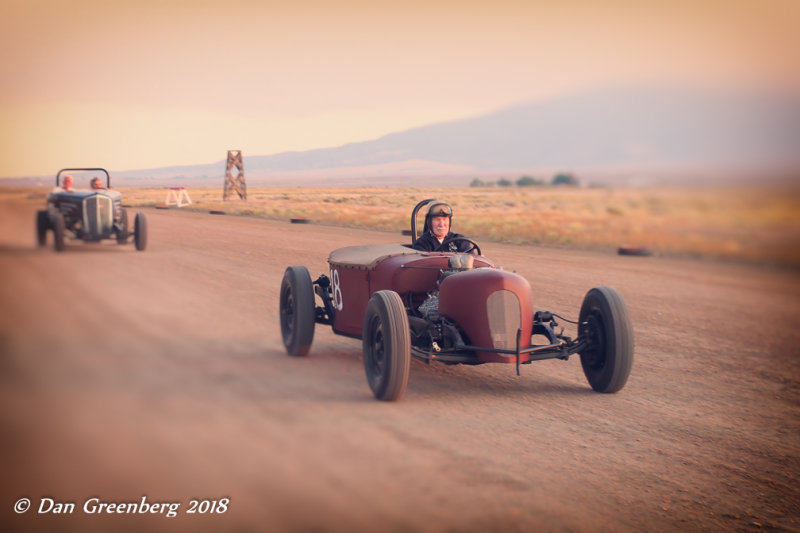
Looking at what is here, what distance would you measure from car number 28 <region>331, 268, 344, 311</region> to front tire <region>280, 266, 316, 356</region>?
0.85 feet

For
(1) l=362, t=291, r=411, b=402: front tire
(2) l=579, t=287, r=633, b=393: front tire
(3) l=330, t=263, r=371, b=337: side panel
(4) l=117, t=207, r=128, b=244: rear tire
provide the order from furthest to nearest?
(4) l=117, t=207, r=128, b=244: rear tire
(3) l=330, t=263, r=371, b=337: side panel
(2) l=579, t=287, r=633, b=393: front tire
(1) l=362, t=291, r=411, b=402: front tire

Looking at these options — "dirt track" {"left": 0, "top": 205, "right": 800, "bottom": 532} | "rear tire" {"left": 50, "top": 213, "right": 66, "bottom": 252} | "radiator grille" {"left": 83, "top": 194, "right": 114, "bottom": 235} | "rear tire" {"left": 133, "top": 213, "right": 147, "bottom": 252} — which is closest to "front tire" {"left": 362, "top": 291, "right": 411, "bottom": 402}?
"dirt track" {"left": 0, "top": 205, "right": 800, "bottom": 532}

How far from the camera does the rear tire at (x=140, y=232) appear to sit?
54.1ft

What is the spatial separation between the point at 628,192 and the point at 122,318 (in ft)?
17.6

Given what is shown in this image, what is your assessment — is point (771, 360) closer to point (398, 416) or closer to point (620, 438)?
point (620, 438)

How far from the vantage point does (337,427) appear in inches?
234

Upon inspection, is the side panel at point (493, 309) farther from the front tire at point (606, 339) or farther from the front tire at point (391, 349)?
the front tire at point (606, 339)

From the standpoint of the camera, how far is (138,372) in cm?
487

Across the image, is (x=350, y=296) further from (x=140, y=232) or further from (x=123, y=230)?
(x=123, y=230)

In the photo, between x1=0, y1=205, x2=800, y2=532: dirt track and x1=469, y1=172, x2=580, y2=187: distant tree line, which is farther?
x1=469, y1=172, x2=580, y2=187: distant tree line

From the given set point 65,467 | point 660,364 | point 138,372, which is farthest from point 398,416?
point 660,364

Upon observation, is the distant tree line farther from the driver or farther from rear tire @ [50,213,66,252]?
rear tire @ [50,213,66,252]

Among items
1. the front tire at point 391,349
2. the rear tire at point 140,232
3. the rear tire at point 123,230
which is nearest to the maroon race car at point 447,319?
the front tire at point 391,349

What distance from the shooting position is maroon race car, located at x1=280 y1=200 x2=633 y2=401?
7.09 meters
